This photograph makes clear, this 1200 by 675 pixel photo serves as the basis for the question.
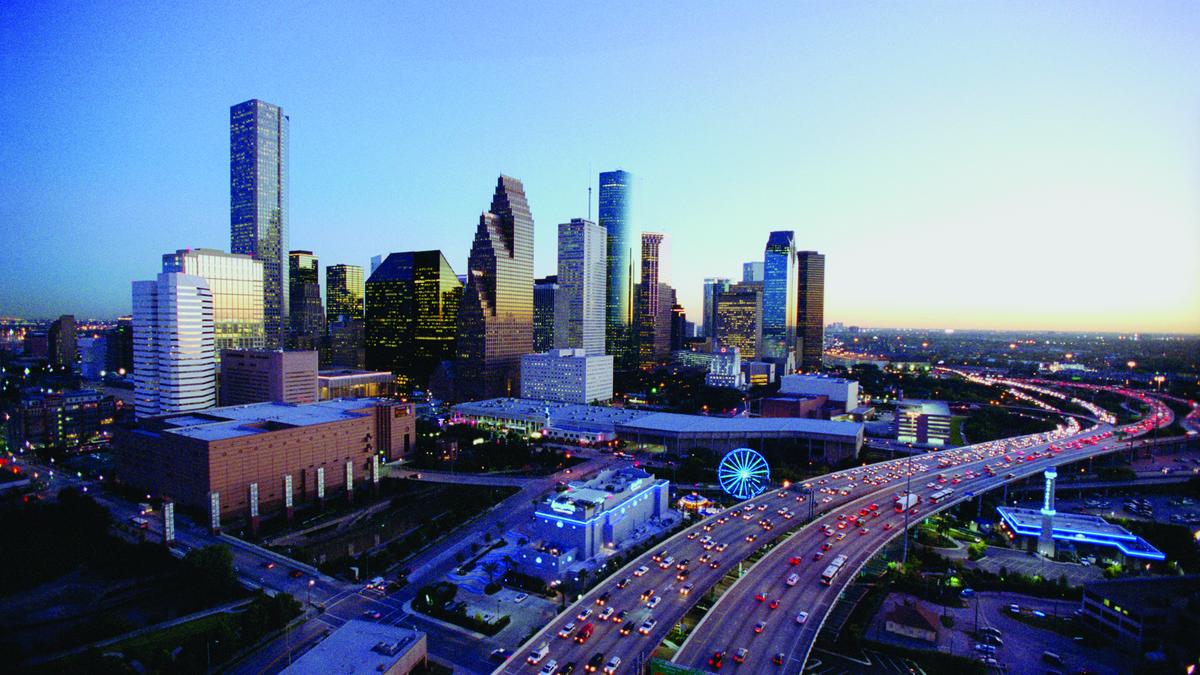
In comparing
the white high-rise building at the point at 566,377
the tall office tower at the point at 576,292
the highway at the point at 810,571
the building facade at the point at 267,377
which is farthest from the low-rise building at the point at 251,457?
the tall office tower at the point at 576,292

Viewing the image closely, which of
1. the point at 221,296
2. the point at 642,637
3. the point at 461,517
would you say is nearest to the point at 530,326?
the point at 221,296

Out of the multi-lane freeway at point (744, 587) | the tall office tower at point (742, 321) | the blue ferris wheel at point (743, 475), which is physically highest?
the tall office tower at point (742, 321)

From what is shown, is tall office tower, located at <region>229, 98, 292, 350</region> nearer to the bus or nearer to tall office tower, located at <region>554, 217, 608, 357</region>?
tall office tower, located at <region>554, 217, 608, 357</region>

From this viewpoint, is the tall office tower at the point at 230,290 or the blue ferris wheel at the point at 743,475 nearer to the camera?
the blue ferris wheel at the point at 743,475

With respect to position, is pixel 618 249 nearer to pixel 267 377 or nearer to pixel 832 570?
pixel 267 377

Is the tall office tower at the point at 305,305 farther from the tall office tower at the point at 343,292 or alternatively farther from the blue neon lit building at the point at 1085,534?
the blue neon lit building at the point at 1085,534

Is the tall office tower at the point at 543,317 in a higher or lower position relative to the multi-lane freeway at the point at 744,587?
higher

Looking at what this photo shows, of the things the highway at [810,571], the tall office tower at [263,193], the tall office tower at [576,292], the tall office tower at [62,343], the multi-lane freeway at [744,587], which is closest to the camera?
the multi-lane freeway at [744,587]

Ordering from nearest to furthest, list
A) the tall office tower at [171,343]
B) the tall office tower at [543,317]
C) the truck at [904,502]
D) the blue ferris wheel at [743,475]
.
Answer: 1. the truck at [904,502]
2. the blue ferris wheel at [743,475]
3. the tall office tower at [171,343]
4. the tall office tower at [543,317]
